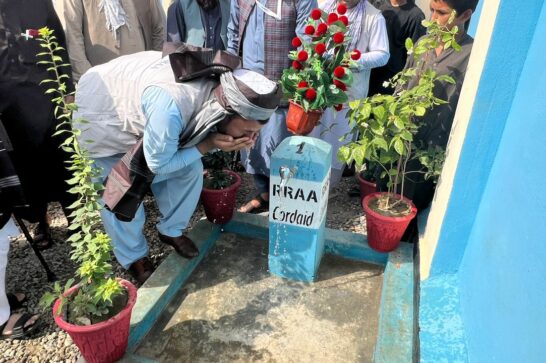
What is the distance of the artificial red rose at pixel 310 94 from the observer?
98.5 inches

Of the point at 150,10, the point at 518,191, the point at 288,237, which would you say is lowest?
the point at 288,237

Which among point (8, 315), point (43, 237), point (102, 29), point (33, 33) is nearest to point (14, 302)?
point (8, 315)

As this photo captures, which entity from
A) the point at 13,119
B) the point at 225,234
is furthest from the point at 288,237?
the point at 13,119

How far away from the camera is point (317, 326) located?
7.66 feet

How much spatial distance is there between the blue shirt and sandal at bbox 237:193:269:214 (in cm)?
147

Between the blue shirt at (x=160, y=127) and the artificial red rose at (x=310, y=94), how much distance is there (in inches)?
32.7

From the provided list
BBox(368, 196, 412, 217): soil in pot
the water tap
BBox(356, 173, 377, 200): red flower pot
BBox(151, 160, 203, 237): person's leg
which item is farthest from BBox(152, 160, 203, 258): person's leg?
BBox(356, 173, 377, 200): red flower pot

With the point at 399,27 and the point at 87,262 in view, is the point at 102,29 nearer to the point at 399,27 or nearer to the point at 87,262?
the point at 87,262

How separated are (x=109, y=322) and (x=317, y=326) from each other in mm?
1137

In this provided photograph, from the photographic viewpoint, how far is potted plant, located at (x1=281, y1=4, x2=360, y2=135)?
250 centimetres

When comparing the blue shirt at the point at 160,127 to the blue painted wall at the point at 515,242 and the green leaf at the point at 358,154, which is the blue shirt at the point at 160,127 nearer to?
the green leaf at the point at 358,154

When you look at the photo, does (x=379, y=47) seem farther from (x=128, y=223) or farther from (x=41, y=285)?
(x=41, y=285)

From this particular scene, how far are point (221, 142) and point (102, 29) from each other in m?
1.67

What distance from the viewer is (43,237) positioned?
121 inches
